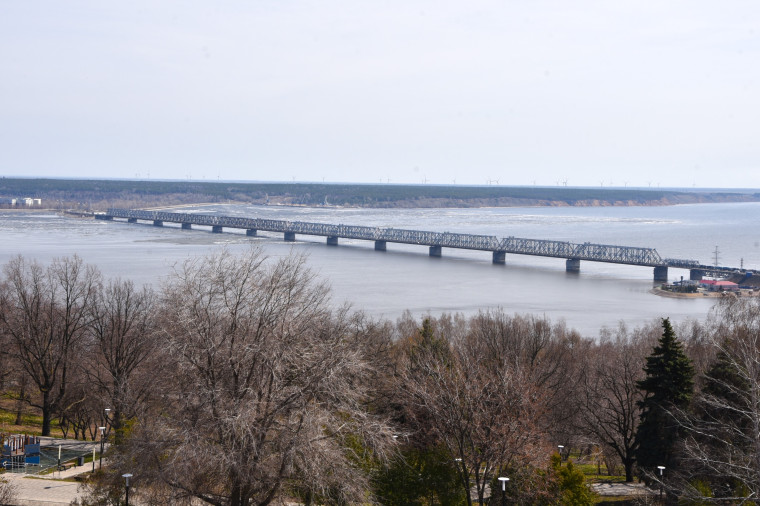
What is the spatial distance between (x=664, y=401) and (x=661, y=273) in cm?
4940

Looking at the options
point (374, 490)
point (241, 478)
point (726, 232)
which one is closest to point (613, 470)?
point (374, 490)

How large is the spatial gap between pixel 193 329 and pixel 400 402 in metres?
5.74

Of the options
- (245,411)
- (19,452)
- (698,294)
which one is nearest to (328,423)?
(245,411)

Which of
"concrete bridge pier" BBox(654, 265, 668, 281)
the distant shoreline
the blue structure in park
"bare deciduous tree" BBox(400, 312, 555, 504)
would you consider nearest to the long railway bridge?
"concrete bridge pier" BBox(654, 265, 668, 281)

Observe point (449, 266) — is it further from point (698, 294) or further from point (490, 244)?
point (698, 294)

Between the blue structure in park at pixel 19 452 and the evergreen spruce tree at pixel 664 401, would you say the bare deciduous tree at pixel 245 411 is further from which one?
the evergreen spruce tree at pixel 664 401

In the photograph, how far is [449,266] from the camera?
72.3 meters

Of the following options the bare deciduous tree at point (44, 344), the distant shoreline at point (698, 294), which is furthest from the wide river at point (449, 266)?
the bare deciduous tree at point (44, 344)

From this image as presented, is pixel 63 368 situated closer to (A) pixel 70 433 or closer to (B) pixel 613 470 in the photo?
(A) pixel 70 433

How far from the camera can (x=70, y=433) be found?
2644 centimetres

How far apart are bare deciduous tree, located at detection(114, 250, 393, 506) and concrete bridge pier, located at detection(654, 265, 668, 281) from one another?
5424cm

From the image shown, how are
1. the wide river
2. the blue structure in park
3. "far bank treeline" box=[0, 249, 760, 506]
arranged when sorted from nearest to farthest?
1. "far bank treeline" box=[0, 249, 760, 506]
2. the blue structure in park
3. the wide river

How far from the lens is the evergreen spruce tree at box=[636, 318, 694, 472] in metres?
18.3

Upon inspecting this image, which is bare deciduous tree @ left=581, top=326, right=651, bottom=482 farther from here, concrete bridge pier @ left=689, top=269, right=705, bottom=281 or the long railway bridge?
the long railway bridge
